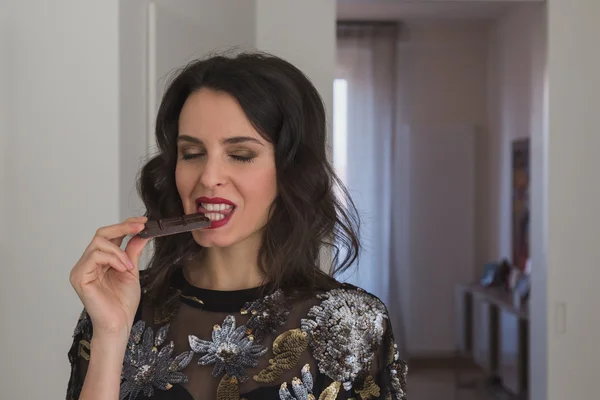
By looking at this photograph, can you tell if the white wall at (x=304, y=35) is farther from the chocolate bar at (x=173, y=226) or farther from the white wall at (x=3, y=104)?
the chocolate bar at (x=173, y=226)

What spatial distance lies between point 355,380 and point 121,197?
2.77 ft

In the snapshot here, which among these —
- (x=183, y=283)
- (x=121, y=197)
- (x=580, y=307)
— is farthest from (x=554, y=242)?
(x=183, y=283)

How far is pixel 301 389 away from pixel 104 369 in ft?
1.00

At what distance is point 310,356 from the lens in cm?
128

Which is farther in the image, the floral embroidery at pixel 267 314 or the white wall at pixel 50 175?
the white wall at pixel 50 175

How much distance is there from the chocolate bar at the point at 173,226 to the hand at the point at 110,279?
0.05 feet

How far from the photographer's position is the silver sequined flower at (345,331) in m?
1.28

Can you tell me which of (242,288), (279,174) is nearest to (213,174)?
(279,174)

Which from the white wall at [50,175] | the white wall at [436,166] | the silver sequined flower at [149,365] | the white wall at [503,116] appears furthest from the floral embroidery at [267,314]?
the white wall at [436,166]

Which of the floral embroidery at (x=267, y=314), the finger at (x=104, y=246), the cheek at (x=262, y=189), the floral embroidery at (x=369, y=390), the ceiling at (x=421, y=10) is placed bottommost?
the floral embroidery at (x=369, y=390)

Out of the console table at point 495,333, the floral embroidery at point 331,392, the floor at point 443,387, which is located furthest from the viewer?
the floor at point 443,387

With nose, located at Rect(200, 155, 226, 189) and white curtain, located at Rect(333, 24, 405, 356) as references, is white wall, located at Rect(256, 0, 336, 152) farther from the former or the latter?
white curtain, located at Rect(333, 24, 405, 356)

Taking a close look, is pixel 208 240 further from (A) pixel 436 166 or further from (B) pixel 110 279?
(A) pixel 436 166

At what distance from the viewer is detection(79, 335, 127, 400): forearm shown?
3.87 ft
